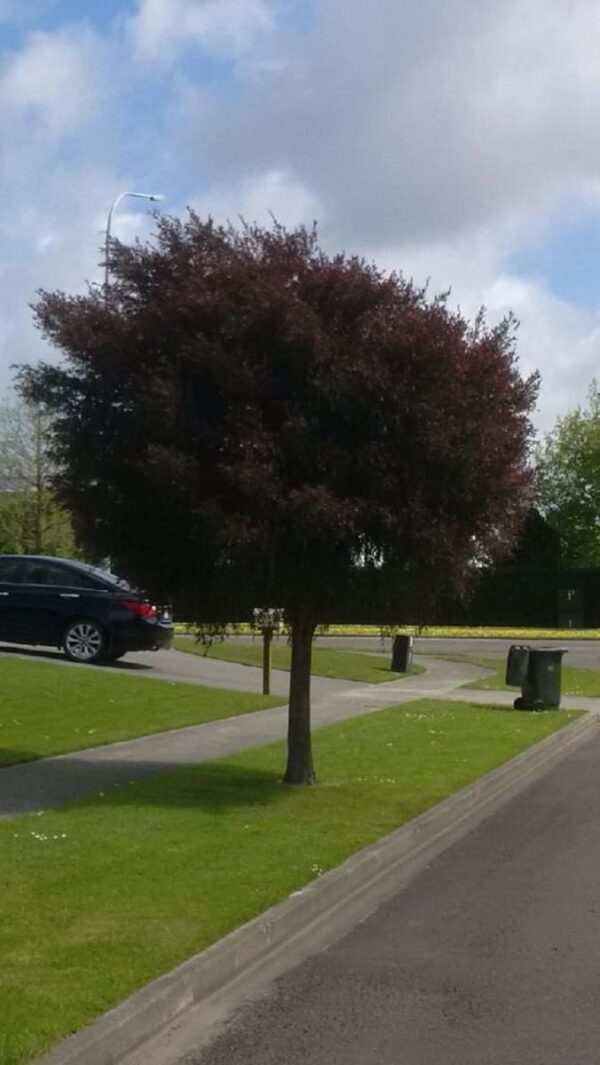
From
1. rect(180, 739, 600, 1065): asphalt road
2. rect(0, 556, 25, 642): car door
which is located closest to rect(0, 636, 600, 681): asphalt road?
rect(0, 556, 25, 642): car door

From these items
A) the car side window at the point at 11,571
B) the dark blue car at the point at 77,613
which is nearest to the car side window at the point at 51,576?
the dark blue car at the point at 77,613

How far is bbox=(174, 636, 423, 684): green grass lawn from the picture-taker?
26.5 metres

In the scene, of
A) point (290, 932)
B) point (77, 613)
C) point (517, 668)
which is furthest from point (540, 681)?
point (290, 932)

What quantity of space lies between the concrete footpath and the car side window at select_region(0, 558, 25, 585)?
3642 millimetres

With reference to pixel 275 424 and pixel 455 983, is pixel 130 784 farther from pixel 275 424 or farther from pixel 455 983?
pixel 455 983

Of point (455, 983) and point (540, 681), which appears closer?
point (455, 983)

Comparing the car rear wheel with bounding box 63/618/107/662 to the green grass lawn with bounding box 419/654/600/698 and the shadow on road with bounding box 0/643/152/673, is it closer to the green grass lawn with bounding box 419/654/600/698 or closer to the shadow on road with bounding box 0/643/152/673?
the shadow on road with bounding box 0/643/152/673

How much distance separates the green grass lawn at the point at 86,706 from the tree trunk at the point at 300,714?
108 inches

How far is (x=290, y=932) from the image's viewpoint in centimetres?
827

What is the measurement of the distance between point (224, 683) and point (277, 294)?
1176 cm

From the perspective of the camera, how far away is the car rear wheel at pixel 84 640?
22.6m

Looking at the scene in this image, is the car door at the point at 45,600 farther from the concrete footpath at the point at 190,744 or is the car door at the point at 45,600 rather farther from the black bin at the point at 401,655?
the black bin at the point at 401,655

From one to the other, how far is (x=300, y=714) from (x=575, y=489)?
49.0 metres

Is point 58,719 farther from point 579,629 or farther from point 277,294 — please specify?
point 579,629
